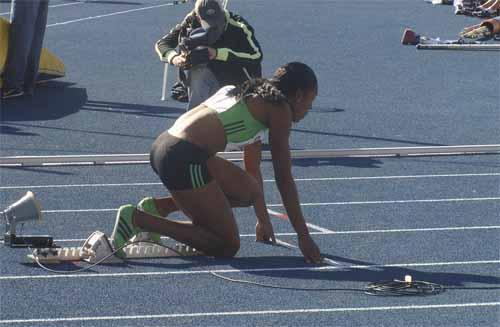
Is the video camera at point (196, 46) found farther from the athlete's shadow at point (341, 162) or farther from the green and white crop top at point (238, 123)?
the green and white crop top at point (238, 123)

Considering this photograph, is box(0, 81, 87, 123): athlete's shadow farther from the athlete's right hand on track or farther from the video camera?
the athlete's right hand on track

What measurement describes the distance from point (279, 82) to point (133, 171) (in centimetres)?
351

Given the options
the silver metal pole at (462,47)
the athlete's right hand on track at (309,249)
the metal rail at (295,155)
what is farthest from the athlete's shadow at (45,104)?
the silver metal pole at (462,47)

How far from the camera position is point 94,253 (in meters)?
7.02

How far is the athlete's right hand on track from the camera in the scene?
22.1 feet

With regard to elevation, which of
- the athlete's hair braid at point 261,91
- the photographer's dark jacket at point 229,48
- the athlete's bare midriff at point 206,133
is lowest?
the athlete's bare midriff at point 206,133

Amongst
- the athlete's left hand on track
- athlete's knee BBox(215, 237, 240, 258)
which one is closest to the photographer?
the athlete's left hand on track

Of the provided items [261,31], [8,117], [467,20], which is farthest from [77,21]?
[8,117]

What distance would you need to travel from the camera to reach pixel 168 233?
23.2ft

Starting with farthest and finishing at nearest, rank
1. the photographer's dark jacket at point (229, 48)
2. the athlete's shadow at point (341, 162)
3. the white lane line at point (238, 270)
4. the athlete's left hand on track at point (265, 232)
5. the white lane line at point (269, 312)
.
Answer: the athlete's shadow at point (341, 162)
the photographer's dark jacket at point (229, 48)
the athlete's left hand on track at point (265, 232)
the white lane line at point (238, 270)
the white lane line at point (269, 312)

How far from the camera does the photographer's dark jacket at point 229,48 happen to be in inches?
372

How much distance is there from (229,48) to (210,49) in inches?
11.2

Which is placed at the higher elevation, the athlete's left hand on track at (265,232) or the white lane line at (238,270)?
the athlete's left hand on track at (265,232)

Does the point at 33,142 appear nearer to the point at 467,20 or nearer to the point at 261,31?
the point at 261,31
